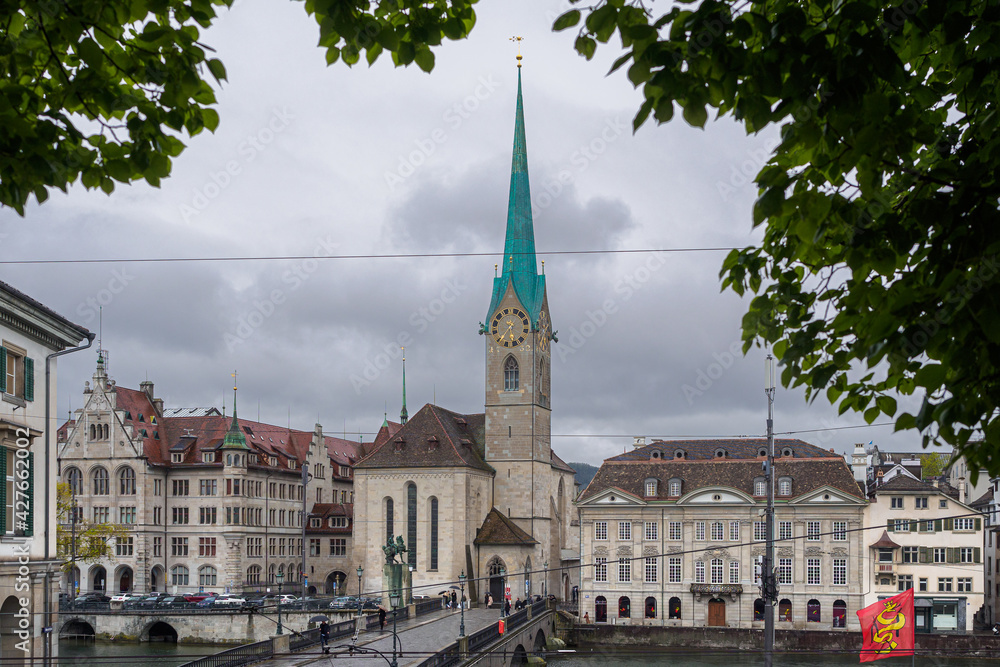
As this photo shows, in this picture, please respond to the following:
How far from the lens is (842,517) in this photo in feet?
214

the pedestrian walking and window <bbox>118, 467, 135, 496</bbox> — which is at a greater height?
window <bbox>118, 467, 135, 496</bbox>

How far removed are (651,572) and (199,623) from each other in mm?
26072

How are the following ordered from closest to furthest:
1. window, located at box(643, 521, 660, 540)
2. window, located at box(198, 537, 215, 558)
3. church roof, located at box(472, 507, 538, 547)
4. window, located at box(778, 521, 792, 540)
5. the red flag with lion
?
1. the red flag with lion
2. window, located at box(778, 521, 792, 540)
3. window, located at box(643, 521, 660, 540)
4. church roof, located at box(472, 507, 538, 547)
5. window, located at box(198, 537, 215, 558)

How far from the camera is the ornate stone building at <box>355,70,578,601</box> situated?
74.3m

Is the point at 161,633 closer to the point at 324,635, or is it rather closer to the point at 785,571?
the point at 324,635

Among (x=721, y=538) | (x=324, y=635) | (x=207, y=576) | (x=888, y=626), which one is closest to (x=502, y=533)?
(x=721, y=538)

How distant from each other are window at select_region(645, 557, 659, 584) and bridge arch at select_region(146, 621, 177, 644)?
2757cm

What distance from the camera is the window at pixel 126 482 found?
7712 cm

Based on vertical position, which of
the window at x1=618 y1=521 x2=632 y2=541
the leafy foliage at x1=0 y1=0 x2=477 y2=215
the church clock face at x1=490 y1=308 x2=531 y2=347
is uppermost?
the church clock face at x1=490 y1=308 x2=531 y2=347

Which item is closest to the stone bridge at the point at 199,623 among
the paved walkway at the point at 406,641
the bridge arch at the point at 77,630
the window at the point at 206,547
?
the bridge arch at the point at 77,630

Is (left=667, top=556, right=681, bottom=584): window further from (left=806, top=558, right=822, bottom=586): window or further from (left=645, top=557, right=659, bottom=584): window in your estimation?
(left=806, top=558, right=822, bottom=586): window

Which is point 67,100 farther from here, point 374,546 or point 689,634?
point 374,546

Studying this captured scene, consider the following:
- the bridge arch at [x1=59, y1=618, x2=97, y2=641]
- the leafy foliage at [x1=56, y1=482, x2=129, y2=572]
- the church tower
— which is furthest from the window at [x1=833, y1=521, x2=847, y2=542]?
the leafy foliage at [x1=56, y1=482, x2=129, y2=572]

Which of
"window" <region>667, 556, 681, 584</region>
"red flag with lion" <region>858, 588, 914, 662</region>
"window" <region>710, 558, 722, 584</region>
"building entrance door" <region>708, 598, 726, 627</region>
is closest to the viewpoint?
"red flag with lion" <region>858, 588, 914, 662</region>
